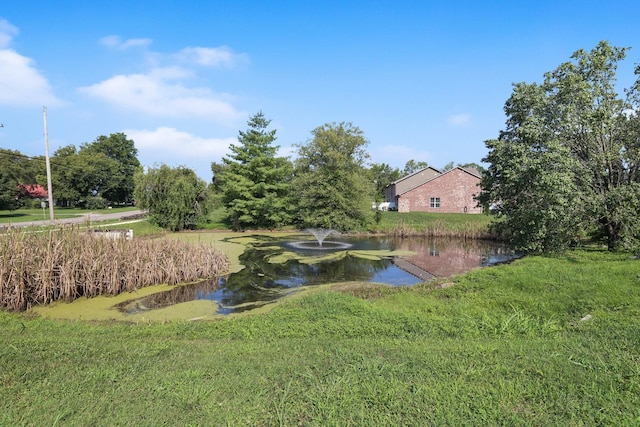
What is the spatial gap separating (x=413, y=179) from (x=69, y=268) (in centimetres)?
4529

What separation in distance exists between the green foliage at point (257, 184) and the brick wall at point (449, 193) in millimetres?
18107

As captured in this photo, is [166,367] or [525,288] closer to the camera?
[166,367]

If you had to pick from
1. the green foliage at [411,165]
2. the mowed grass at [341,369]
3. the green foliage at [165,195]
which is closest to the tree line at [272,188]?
the green foliage at [165,195]

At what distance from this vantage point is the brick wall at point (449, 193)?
42.6 m

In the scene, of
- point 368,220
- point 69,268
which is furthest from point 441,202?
point 69,268

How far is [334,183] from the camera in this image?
3034 cm

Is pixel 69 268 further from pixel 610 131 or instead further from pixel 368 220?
pixel 368 220

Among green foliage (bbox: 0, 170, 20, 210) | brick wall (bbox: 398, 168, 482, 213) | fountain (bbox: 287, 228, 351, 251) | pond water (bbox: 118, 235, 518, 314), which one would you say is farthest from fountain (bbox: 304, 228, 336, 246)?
green foliage (bbox: 0, 170, 20, 210)

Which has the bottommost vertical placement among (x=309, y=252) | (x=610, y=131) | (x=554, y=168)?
(x=309, y=252)

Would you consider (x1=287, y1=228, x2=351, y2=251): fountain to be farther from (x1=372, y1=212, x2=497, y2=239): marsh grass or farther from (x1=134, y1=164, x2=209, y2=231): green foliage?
(x1=134, y1=164, x2=209, y2=231): green foliage

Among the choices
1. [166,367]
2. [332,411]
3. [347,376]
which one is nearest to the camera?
[332,411]

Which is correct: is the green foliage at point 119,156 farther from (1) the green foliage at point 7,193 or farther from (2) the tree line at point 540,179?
(2) the tree line at point 540,179

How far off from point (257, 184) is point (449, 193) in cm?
2397

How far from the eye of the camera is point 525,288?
8.83 metres
